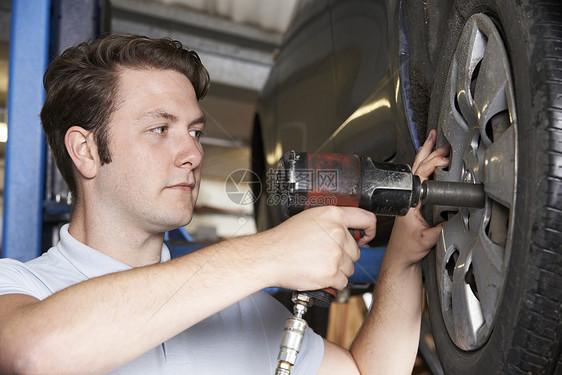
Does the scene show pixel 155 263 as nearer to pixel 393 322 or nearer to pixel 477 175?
pixel 393 322

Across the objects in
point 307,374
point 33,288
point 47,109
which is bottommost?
point 307,374

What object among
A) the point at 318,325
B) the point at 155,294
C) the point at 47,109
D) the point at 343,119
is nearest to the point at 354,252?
the point at 155,294

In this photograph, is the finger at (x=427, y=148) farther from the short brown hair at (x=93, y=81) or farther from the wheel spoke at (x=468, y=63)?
the short brown hair at (x=93, y=81)

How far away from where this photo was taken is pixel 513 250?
62cm

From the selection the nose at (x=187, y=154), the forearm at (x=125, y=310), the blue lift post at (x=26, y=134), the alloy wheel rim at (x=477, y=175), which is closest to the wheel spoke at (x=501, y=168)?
the alloy wheel rim at (x=477, y=175)

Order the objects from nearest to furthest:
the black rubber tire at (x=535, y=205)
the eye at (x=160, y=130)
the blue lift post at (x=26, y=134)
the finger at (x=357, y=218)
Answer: the black rubber tire at (x=535, y=205) → the finger at (x=357, y=218) → the eye at (x=160, y=130) → the blue lift post at (x=26, y=134)

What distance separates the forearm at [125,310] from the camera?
0.59m

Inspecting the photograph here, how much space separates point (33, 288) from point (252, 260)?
397 millimetres

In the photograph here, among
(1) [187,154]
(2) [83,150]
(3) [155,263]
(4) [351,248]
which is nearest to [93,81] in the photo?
(2) [83,150]

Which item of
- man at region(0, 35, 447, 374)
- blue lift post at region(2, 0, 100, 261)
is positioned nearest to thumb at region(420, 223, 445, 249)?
man at region(0, 35, 447, 374)

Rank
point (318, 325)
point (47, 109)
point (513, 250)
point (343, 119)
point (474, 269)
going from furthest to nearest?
point (318, 325)
point (343, 119)
point (47, 109)
point (474, 269)
point (513, 250)

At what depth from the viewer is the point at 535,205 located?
1.92 ft

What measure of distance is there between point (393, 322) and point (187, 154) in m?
0.49

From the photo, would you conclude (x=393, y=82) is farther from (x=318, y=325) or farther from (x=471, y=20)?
(x=318, y=325)
